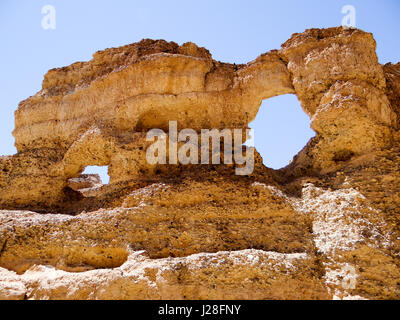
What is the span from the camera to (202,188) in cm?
657

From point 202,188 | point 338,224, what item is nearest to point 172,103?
point 202,188

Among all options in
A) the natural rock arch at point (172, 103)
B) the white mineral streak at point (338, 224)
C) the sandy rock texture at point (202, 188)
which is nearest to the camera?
the white mineral streak at point (338, 224)

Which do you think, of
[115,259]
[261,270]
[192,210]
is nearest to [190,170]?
[192,210]

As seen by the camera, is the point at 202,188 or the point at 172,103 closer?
the point at 202,188

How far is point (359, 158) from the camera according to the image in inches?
258

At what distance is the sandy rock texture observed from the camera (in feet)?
16.3

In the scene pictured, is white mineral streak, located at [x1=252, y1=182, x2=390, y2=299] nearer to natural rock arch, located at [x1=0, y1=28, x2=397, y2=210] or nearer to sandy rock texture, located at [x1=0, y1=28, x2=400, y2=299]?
sandy rock texture, located at [x1=0, y1=28, x2=400, y2=299]

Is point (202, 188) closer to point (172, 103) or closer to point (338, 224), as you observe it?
point (338, 224)

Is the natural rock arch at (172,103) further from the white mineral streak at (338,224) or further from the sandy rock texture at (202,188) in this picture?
the white mineral streak at (338,224)

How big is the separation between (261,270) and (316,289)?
2.66ft

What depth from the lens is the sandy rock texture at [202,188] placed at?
4973 mm

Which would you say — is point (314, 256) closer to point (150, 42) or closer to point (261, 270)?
point (261, 270)

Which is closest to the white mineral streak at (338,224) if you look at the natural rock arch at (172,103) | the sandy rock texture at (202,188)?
the sandy rock texture at (202,188)

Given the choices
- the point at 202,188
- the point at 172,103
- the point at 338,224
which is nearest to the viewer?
the point at 338,224
